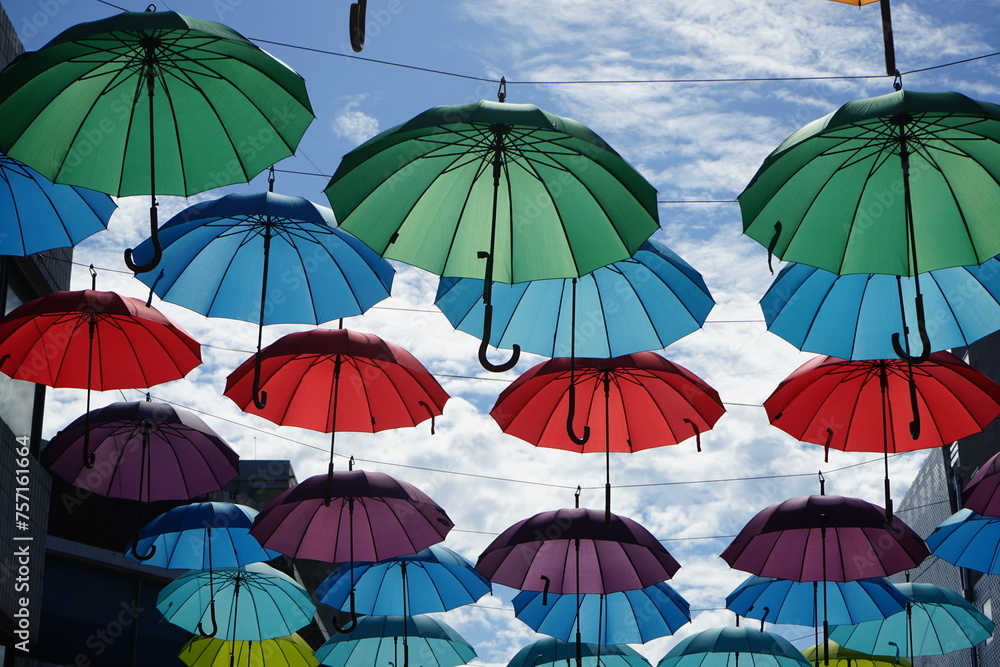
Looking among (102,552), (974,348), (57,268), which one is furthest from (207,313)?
(974,348)

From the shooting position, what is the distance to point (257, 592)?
12.4m

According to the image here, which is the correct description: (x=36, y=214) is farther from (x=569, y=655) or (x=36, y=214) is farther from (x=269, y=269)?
(x=569, y=655)

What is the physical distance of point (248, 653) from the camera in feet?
43.5

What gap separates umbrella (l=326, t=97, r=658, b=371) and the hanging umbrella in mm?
1548

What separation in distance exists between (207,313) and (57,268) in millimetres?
4366

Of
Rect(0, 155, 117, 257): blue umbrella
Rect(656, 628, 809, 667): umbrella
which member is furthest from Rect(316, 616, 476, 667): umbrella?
Rect(0, 155, 117, 257): blue umbrella

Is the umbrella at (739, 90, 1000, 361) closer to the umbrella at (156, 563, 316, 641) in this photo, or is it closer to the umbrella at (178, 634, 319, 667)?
the umbrella at (156, 563, 316, 641)

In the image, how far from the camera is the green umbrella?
554 cm

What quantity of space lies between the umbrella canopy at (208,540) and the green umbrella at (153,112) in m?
5.30

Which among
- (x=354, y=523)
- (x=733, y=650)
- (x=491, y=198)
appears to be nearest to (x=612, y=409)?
(x=354, y=523)

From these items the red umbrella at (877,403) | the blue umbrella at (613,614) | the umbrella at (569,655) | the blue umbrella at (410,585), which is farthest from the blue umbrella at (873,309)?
the umbrella at (569,655)

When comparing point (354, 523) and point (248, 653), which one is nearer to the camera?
point (354, 523)

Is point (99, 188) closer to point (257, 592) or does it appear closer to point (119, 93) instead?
point (119, 93)

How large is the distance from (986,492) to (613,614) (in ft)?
16.9
